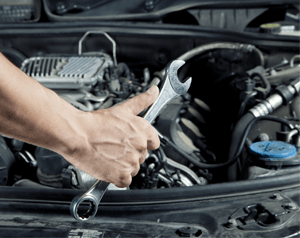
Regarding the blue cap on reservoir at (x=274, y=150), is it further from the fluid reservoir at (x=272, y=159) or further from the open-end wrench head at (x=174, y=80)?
the open-end wrench head at (x=174, y=80)

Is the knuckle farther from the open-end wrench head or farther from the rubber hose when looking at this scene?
the rubber hose

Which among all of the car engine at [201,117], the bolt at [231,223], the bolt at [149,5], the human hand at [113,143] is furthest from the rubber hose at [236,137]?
the bolt at [149,5]

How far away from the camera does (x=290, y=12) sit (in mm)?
1686

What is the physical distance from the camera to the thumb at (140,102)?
2.37 feet

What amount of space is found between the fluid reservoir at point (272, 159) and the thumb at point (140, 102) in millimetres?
432

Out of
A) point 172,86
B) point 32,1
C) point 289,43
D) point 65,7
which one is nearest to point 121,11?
point 65,7

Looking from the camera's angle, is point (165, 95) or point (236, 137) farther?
point (236, 137)

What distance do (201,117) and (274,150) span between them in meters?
0.55

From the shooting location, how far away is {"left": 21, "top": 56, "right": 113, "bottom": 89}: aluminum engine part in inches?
54.4

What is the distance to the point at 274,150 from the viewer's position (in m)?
1.00

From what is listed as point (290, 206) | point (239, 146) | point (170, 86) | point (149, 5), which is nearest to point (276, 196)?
point (290, 206)

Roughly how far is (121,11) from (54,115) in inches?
51.4

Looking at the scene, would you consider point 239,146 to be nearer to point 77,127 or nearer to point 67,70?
point 77,127

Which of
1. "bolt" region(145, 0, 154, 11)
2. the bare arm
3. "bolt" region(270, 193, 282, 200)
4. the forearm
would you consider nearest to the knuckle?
the bare arm
